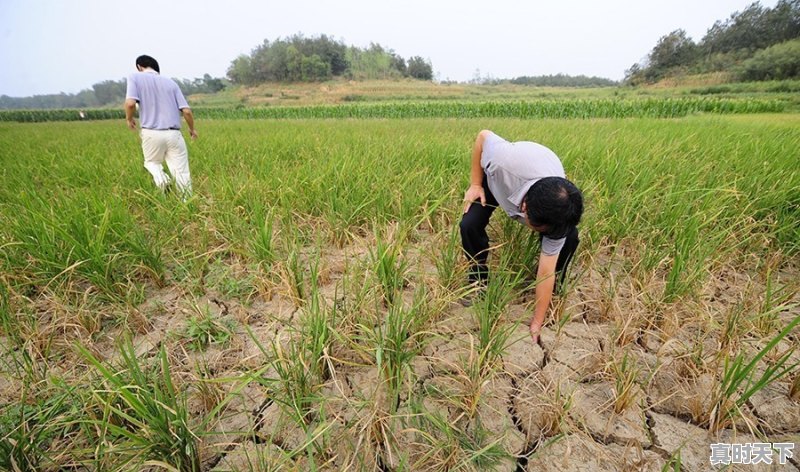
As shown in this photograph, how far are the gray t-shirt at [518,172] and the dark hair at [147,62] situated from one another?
12.8 ft

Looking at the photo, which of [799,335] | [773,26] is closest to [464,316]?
[799,335]

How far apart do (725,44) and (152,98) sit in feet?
205

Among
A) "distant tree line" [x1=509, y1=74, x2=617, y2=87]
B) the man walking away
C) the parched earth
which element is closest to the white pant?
the man walking away

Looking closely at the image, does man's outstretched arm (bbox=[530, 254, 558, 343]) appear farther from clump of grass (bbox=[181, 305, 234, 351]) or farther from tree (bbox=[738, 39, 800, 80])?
tree (bbox=[738, 39, 800, 80])

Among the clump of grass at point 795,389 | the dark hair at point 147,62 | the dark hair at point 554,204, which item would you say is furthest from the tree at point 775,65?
the dark hair at point 147,62

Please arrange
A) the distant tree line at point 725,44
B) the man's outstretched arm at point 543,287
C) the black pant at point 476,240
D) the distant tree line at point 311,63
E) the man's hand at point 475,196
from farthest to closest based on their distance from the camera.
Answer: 1. the distant tree line at point 311,63
2. the distant tree line at point 725,44
3. the man's hand at point 475,196
4. the black pant at point 476,240
5. the man's outstretched arm at point 543,287

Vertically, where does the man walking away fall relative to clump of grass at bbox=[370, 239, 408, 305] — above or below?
above

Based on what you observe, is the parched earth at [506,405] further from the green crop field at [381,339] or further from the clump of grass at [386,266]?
the clump of grass at [386,266]

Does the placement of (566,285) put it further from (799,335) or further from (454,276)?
(799,335)

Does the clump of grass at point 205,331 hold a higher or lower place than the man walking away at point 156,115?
lower

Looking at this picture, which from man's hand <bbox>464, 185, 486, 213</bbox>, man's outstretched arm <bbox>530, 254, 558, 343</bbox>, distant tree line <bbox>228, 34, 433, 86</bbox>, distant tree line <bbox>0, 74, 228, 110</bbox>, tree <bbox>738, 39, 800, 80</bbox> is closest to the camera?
man's outstretched arm <bbox>530, 254, 558, 343</bbox>

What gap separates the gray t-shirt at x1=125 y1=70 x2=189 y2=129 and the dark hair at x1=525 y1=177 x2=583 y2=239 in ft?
12.5

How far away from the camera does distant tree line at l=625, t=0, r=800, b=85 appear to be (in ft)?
122

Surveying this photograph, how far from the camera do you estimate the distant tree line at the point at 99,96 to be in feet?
229
